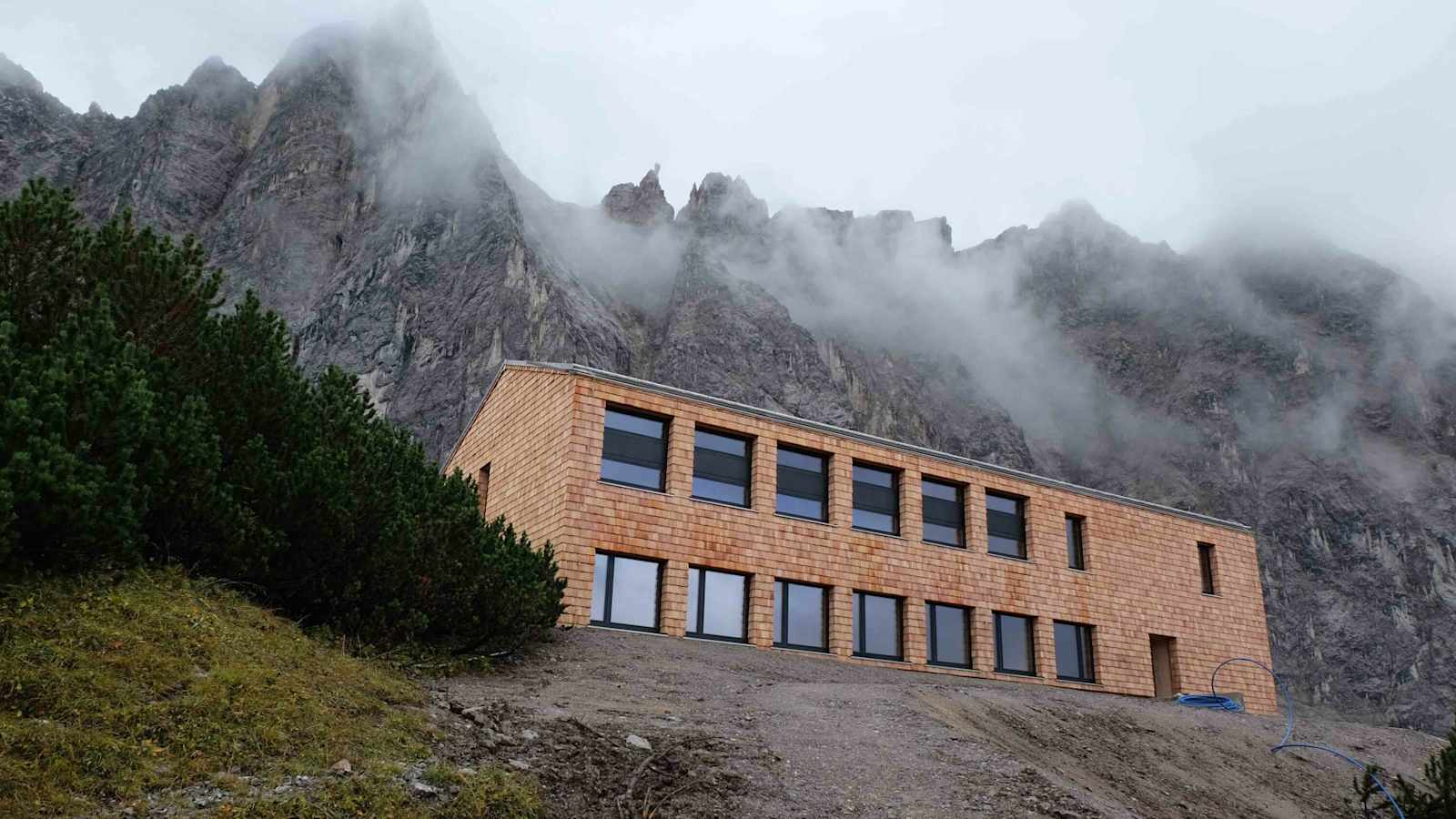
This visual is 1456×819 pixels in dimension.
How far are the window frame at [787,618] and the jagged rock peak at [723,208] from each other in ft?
301

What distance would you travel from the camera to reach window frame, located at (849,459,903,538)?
23.0m

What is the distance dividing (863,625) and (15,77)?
358 feet

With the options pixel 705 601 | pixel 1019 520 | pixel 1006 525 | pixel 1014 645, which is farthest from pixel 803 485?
pixel 1014 645

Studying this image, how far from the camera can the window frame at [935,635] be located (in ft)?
75.8

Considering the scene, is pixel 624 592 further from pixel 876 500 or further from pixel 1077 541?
pixel 1077 541

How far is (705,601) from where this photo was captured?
2081 centimetres

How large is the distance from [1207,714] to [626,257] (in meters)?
91.7

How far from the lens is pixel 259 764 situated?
7.26m

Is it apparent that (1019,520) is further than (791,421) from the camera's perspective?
Yes

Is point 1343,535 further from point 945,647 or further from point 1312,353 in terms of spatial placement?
point 945,647

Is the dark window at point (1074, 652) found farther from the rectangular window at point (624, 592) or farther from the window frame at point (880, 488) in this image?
the rectangular window at point (624, 592)

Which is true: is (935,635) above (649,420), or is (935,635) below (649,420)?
below

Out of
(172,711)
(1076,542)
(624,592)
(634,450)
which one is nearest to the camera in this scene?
(172,711)

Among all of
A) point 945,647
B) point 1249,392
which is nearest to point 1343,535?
point 1249,392
